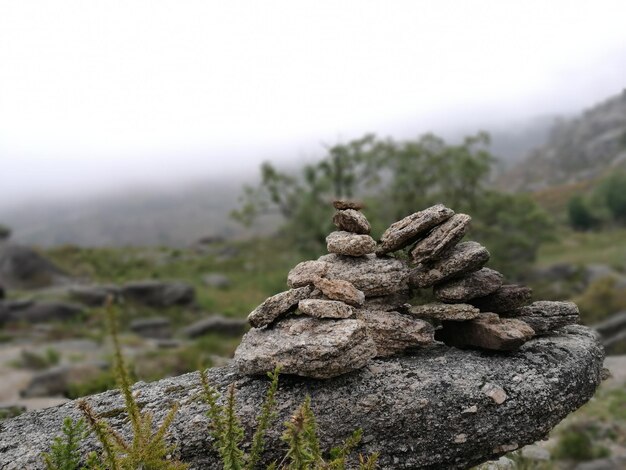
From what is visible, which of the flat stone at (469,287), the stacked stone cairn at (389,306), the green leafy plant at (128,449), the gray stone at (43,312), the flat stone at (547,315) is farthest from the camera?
the gray stone at (43,312)

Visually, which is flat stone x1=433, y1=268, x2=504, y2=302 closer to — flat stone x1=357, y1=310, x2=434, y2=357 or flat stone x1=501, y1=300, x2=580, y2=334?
flat stone x1=357, y1=310, x2=434, y2=357

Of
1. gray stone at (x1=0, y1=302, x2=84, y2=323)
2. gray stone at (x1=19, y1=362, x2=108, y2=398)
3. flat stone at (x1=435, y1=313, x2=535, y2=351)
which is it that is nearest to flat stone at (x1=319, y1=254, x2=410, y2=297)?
flat stone at (x1=435, y1=313, x2=535, y2=351)

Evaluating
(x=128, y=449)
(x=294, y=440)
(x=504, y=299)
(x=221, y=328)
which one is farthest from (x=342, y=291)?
(x=221, y=328)

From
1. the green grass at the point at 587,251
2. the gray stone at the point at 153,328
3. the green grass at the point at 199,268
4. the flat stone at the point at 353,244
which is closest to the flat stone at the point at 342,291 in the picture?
the flat stone at the point at 353,244

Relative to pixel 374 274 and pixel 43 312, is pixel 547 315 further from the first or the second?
pixel 43 312

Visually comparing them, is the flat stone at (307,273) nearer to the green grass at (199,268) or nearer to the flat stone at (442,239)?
the flat stone at (442,239)

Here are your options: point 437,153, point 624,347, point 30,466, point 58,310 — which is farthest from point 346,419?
point 58,310

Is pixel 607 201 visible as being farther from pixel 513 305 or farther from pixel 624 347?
pixel 513 305
